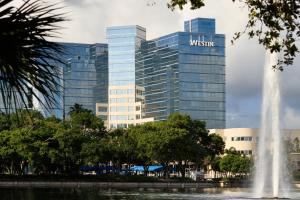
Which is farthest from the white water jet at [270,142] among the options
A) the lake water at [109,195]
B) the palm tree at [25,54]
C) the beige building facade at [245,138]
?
the beige building facade at [245,138]

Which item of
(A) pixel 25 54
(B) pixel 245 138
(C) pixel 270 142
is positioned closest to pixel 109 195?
(C) pixel 270 142

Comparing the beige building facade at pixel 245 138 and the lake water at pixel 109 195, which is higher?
the beige building facade at pixel 245 138

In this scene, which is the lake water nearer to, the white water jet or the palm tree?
the white water jet

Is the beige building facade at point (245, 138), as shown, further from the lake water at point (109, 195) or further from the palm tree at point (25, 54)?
the palm tree at point (25, 54)

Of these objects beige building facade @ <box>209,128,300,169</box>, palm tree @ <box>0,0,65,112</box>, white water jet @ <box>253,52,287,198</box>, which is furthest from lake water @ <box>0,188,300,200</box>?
beige building facade @ <box>209,128,300,169</box>

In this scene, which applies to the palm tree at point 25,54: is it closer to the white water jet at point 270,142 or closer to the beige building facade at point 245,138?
the white water jet at point 270,142

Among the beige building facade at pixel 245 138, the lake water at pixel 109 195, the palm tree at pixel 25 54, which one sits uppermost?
the beige building facade at pixel 245 138

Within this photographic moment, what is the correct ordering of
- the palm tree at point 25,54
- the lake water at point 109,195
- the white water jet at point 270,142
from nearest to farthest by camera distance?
the palm tree at point 25,54 → the lake water at point 109,195 → the white water jet at point 270,142

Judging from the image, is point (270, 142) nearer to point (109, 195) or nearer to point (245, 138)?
point (109, 195)

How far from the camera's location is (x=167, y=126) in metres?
104

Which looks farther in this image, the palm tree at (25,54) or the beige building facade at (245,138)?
the beige building facade at (245,138)

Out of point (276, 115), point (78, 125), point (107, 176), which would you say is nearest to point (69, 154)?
point (107, 176)

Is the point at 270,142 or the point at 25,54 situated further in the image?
the point at 270,142

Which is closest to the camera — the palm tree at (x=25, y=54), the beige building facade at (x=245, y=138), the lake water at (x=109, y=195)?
the palm tree at (x=25, y=54)
